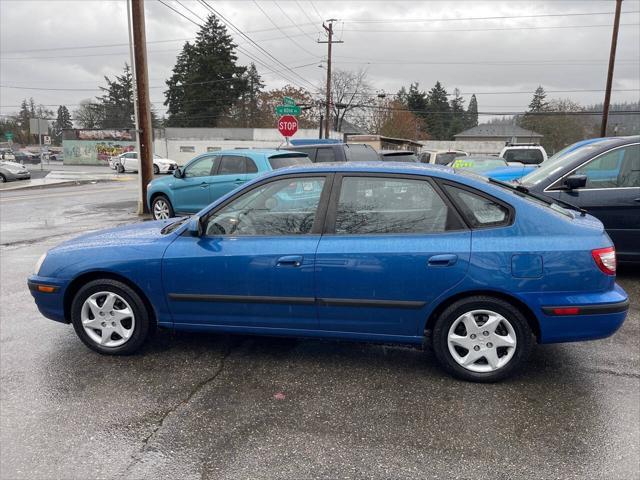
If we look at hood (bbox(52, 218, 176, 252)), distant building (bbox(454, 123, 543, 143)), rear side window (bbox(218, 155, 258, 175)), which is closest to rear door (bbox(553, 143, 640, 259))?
hood (bbox(52, 218, 176, 252))

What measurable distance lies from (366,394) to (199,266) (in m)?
1.52

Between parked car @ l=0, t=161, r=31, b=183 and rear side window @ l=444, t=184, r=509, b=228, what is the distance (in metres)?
28.8

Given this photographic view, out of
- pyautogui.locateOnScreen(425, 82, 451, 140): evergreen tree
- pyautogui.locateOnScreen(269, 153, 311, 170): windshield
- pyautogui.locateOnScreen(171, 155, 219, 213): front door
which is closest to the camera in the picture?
pyautogui.locateOnScreen(269, 153, 311, 170): windshield

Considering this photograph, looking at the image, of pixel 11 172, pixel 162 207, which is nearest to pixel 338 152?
pixel 162 207

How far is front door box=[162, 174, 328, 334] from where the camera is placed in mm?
3395

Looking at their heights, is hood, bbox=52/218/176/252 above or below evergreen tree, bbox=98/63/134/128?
below

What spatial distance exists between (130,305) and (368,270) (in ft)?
6.25

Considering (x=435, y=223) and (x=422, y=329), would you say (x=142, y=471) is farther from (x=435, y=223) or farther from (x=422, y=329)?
(x=435, y=223)

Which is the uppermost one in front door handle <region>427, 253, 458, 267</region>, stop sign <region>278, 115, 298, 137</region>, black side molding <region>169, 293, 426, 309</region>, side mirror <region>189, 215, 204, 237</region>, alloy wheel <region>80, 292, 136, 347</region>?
stop sign <region>278, 115, 298, 137</region>

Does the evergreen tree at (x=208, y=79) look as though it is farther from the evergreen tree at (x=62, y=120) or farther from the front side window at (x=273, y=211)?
the front side window at (x=273, y=211)

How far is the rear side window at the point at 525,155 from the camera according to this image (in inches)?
647

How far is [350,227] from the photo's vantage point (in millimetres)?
3400

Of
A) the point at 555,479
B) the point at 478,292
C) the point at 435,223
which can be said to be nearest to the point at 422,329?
the point at 478,292

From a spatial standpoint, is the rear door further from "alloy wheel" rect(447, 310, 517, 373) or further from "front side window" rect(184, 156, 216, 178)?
"front side window" rect(184, 156, 216, 178)
